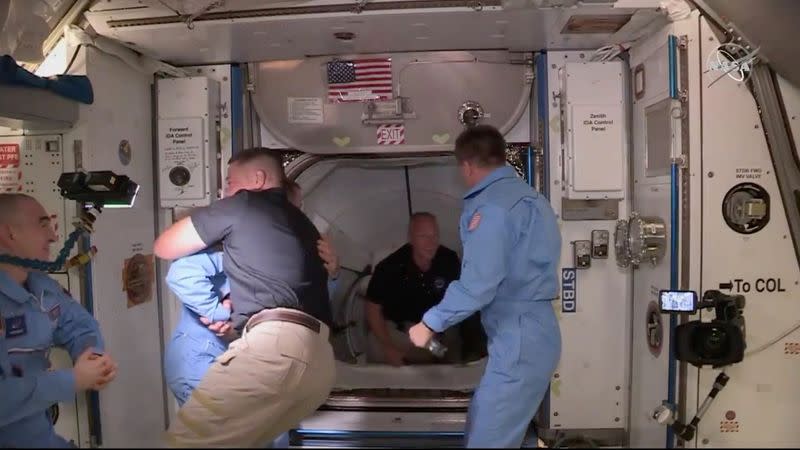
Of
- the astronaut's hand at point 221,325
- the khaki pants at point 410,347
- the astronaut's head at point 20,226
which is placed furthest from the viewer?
the khaki pants at point 410,347

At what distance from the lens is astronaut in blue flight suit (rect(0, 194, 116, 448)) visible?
201cm

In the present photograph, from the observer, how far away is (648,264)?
10.4 ft

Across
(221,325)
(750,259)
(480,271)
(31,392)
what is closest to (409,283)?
(221,325)

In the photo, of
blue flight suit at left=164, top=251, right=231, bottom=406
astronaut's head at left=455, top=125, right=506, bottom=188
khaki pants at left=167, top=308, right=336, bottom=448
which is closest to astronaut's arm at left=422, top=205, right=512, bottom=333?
astronaut's head at left=455, top=125, right=506, bottom=188

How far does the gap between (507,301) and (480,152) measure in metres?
0.79

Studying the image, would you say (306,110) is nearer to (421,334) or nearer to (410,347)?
(421,334)

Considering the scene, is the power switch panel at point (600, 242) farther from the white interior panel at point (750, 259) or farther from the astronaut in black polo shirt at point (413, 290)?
the astronaut in black polo shirt at point (413, 290)

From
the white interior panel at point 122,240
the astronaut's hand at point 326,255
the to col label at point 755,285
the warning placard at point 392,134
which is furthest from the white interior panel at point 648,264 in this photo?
the white interior panel at point 122,240

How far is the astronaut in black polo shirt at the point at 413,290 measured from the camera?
4.80m

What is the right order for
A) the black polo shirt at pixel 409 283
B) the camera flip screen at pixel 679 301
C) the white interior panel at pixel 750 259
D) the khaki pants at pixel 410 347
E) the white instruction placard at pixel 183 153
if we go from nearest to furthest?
1. the camera flip screen at pixel 679 301
2. the white interior panel at pixel 750 259
3. the white instruction placard at pixel 183 153
4. the black polo shirt at pixel 409 283
5. the khaki pants at pixel 410 347

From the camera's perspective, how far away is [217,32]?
3.06 metres

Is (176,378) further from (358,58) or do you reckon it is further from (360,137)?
(358,58)

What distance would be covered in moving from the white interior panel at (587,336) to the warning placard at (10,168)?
315 centimetres

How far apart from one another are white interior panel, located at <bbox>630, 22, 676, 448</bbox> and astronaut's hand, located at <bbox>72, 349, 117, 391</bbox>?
9.06 ft
